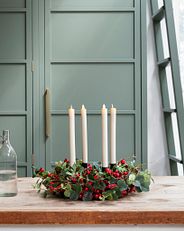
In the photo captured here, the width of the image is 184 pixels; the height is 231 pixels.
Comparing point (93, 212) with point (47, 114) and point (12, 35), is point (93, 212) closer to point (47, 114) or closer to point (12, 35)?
point (47, 114)

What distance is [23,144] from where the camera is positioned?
140 inches

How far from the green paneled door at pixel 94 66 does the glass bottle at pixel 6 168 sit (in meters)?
2.12

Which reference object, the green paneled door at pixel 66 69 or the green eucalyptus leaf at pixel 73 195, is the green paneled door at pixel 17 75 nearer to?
the green paneled door at pixel 66 69

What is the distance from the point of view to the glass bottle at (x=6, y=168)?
1.41 metres

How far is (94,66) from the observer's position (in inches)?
141

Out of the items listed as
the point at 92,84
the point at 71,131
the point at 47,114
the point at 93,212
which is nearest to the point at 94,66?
the point at 92,84

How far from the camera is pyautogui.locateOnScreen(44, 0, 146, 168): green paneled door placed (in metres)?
3.55

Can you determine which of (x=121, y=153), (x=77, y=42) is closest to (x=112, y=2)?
(x=77, y=42)

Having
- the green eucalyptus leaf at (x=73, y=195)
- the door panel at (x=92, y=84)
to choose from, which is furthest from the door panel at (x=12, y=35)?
the green eucalyptus leaf at (x=73, y=195)

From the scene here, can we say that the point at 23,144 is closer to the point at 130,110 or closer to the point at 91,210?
the point at 130,110

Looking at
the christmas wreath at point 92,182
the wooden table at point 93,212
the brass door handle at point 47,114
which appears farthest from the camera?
the brass door handle at point 47,114

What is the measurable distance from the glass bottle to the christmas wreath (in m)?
0.11

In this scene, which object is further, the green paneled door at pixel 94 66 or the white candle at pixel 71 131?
the green paneled door at pixel 94 66

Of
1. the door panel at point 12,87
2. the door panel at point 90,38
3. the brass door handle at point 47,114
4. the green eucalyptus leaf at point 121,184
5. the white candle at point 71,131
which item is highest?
the door panel at point 90,38
